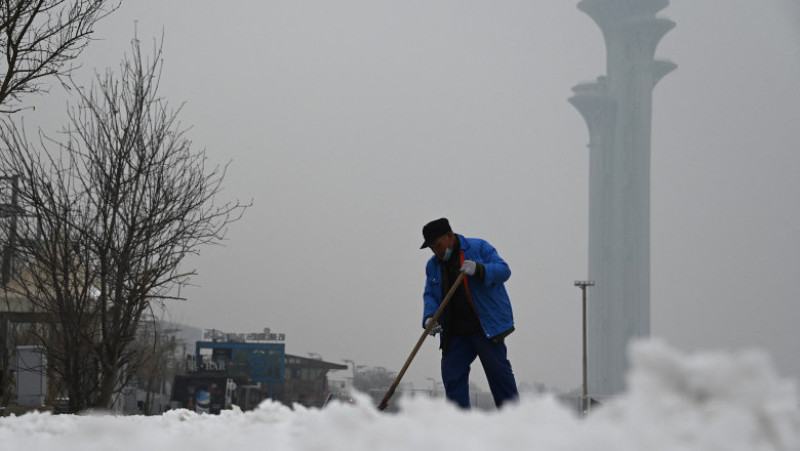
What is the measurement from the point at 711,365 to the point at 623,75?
137923 mm

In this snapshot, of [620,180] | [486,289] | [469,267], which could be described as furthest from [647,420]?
[620,180]

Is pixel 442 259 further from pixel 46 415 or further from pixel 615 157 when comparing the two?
pixel 615 157

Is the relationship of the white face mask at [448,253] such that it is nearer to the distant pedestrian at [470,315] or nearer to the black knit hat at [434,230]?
the distant pedestrian at [470,315]

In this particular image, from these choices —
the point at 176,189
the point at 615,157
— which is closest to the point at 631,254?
the point at 615,157

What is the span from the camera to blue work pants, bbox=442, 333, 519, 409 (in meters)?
5.78

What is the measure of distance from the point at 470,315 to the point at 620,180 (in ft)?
426

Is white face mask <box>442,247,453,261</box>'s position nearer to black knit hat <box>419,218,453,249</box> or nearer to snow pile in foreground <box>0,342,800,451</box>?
black knit hat <box>419,218,453,249</box>

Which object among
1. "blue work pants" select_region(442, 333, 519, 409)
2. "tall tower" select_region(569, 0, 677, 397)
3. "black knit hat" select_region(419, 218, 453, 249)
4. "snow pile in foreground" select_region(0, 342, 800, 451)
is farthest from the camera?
"tall tower" select_region(569, 0, 677, 397)

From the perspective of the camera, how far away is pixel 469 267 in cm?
566

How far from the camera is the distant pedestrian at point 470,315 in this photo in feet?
19.0

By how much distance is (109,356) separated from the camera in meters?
8.77

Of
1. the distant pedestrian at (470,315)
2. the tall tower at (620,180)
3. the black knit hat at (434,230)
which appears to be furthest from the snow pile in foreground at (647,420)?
the tall tower at (620,180)

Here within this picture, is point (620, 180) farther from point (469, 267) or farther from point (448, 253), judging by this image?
point (469, 267)

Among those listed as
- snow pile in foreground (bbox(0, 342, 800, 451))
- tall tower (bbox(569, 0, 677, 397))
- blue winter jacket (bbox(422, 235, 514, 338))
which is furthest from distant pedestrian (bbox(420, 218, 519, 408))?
tall tower (bbox(569, 0, 677, 397))
